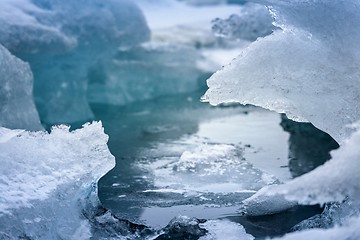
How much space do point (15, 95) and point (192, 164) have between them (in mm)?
1681

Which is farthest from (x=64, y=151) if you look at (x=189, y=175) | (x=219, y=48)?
(x=219, y=48)

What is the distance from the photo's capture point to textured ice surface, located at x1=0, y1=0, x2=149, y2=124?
567 centimetres

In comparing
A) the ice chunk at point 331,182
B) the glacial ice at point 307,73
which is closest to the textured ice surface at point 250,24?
the glacial ice at point 307,73

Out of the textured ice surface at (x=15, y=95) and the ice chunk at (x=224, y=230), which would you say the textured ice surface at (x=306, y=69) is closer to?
the ice chunk at (x=224, y=230)

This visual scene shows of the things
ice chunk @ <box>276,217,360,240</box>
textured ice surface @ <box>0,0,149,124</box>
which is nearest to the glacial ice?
ice chunk @ <box>276,217,360,240</box>

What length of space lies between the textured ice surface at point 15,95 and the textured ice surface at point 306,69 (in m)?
2.05

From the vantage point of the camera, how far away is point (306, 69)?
293cm

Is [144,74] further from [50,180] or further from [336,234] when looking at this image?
[336,234]

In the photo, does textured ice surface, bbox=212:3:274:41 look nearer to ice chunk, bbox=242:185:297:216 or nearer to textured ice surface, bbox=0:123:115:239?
ice chunk, bbox=242:185:297:216

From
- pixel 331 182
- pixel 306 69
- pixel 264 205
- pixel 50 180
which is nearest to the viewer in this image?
pixel 331 182

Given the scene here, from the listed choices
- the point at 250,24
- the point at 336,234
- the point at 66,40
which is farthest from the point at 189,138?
the point at 336,234

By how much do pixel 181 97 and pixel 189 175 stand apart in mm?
4249

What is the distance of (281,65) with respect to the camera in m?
2.96

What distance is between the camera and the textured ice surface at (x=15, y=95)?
4379mm
